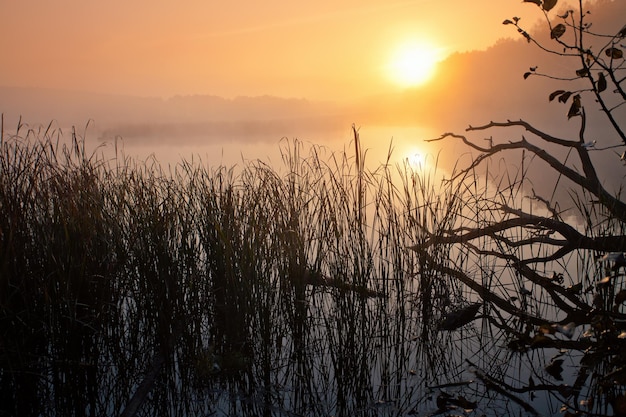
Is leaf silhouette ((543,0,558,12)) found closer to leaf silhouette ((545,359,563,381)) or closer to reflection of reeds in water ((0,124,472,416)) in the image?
reflection of reeds in water ((0,124,472,416))

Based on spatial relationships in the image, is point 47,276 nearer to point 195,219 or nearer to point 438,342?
point 195,219

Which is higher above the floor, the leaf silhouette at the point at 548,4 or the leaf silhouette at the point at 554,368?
the leaf silhouette at the point at 548,4

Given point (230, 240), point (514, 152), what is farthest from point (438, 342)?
point (514, 152)

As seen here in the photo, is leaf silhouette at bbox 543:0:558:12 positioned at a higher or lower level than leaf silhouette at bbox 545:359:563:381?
higher

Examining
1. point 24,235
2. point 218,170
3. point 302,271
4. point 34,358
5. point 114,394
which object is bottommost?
point 114,394

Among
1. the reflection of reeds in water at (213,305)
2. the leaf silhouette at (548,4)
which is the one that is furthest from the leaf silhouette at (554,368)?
the leaf silhouette at (548,4)

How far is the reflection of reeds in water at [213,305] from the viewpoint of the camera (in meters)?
2.09

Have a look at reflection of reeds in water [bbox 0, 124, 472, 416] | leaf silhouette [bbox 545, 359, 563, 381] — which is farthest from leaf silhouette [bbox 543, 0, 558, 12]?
leaf silhouette [bbox 545, 359, 563, 381]

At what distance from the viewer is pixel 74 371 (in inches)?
81.2

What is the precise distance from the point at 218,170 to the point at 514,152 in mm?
9130

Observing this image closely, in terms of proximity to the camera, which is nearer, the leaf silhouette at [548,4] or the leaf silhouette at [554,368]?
the leaf silhouette at [554,368]

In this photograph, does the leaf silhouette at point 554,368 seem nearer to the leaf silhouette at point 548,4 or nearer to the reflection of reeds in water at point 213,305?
the reflection of reeds in water at point 213,305

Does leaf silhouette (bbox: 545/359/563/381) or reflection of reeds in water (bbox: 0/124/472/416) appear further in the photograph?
reflection of reeds in water (bbox: 0/124/472/416)

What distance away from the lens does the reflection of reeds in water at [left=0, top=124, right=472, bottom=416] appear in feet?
6.84
